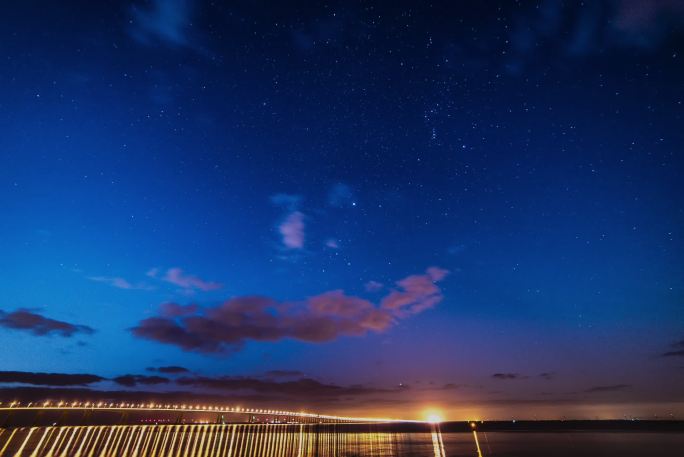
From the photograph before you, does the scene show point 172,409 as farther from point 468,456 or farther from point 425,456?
point 468,456

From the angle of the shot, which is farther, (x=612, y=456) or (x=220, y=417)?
(x=220, y=417)

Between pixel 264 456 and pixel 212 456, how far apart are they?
946 centimetres

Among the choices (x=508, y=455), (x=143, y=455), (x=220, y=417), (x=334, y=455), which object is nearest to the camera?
(x=143, y=455)

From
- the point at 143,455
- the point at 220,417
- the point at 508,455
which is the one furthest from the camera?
the point at 220,417

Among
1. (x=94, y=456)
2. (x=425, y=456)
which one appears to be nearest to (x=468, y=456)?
(x=425, y=456)

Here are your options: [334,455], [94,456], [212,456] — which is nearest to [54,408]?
[94,456]

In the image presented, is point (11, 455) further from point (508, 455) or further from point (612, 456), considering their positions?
point (612, 456)

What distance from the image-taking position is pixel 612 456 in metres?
79.8

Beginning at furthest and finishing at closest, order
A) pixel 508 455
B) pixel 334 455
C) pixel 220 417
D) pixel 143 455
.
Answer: pixel 220 417 → pixel 508 455 → pixel 334 455 → pixel 143 455

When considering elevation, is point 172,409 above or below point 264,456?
above

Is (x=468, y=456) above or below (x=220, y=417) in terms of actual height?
below

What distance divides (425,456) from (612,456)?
38.7 m

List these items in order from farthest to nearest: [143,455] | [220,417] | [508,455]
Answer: [220,417], [508,455], [143,455]

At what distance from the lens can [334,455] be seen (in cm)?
7531
